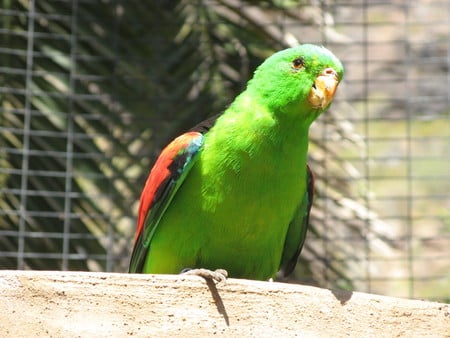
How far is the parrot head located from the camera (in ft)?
10.2

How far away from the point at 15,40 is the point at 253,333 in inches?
116

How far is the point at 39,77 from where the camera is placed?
5016mm

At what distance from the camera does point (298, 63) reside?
318 cm

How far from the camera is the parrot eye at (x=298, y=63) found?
3.18 metres

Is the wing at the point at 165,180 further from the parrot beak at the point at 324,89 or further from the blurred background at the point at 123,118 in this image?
the blurred background at the point at 123,118

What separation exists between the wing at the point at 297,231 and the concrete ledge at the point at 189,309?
2.35 ft

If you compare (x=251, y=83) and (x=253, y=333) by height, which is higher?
(x=251, y=83)

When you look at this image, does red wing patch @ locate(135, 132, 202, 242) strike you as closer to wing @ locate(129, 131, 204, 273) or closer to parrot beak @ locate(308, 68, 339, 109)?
wing @ locate(129, 131, 204, 273)

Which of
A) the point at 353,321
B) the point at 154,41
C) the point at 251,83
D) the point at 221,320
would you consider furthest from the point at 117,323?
the point at 154,41

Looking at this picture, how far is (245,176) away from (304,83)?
0.35 meters

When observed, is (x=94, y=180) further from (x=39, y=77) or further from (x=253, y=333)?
(x=253, y=333)

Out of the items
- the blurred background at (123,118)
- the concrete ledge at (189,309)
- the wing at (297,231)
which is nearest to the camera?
the concrete ledge at (189,309)

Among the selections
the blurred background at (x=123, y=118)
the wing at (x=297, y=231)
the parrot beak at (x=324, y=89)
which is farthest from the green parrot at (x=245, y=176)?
the blurred background at (x=123, y=118)

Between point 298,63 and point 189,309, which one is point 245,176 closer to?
point 298,63
